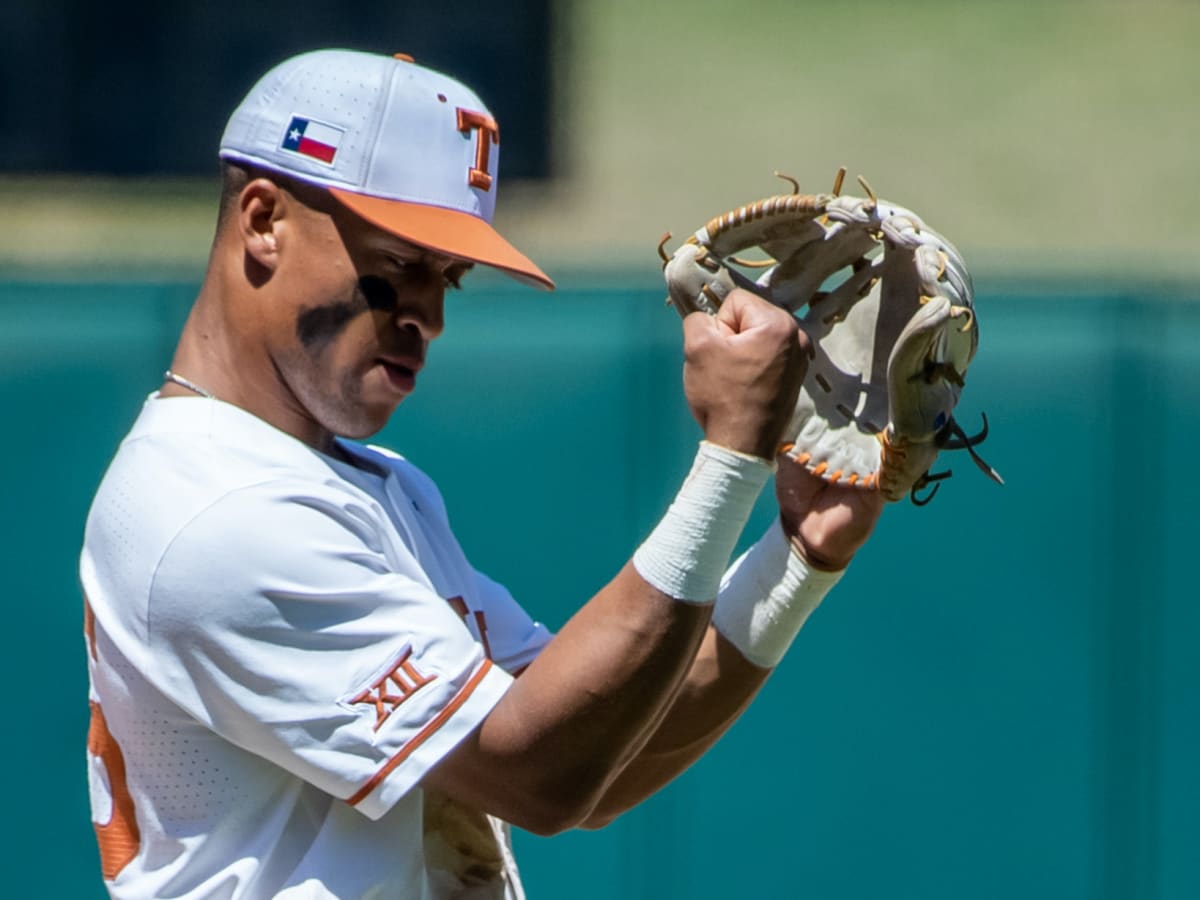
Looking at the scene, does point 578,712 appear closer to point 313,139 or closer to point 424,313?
point 424,313

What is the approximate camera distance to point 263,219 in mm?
1664

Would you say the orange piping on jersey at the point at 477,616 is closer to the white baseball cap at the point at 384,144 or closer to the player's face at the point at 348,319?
the player's face at the point at 348,319

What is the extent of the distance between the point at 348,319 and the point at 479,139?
9.0 inches

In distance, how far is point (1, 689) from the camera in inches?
125

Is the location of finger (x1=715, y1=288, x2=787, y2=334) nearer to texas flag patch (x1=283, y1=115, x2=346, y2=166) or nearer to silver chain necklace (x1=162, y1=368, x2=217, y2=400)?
texas flag patch (x1=283, y1=115, x2=346, y2=166)

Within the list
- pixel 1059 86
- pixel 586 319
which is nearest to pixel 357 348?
pixel 586 319

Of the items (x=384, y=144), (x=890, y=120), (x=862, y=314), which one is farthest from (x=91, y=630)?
(x=890, y=120)

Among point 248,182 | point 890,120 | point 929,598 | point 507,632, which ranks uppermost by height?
point 248,182

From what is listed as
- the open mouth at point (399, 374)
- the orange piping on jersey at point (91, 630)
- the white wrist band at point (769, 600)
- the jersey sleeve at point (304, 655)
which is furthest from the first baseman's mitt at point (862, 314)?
the orange piping on jersey at point (91, 630)

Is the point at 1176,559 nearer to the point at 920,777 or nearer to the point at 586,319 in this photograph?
the point at 920,777

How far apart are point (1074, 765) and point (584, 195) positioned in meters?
4.55

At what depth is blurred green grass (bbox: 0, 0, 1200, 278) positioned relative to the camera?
7.45 metres

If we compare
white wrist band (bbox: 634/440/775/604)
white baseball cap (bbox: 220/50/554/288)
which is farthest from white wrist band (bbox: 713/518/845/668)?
white baseball cap (bbox: 220/50/554/288)

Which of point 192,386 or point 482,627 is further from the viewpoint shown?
point 482,627
